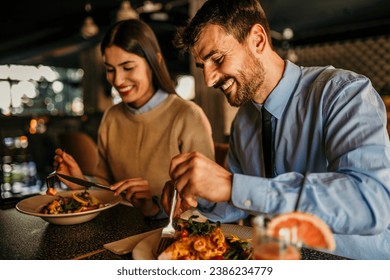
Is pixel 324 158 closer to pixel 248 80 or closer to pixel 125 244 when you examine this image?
pixel 248 80

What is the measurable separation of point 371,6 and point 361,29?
1531mm

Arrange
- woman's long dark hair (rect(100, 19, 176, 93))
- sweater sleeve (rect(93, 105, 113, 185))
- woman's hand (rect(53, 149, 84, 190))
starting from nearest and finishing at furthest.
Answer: woman's hand (rect(53, 149, 84, 190)) < woman's long dark hair (rect(100, 19, 176, 93)) < sweater sleeve (rect(93, 105, 113, 185))

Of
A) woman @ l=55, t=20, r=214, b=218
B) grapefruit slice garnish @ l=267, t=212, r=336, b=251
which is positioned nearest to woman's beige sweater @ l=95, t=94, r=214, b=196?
woman @ l=55, t=20, r=214, b=218

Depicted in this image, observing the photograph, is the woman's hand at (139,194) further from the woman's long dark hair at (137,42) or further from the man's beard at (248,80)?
the woman's long dark hair at (137,42)

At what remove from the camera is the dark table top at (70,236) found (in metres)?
0.88

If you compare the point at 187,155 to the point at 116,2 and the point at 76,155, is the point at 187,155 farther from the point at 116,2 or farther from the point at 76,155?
the point at 116,2

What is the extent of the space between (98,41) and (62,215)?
6.95 m

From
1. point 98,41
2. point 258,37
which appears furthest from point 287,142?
point 98,41

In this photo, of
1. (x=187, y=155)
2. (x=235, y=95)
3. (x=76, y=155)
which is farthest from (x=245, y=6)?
(x=76, y=155)

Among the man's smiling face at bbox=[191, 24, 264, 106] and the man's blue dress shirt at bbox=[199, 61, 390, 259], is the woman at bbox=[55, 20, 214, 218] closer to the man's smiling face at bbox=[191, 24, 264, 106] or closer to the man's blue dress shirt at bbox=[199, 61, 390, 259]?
the man's blue dress shirt at bbox=[199, 61, 390, 259]

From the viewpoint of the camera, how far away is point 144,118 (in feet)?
5.57

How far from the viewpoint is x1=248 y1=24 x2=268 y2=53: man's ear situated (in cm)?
110

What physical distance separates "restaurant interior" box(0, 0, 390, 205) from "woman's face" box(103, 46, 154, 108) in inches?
61.1

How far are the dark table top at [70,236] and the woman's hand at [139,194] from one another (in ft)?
0.11
